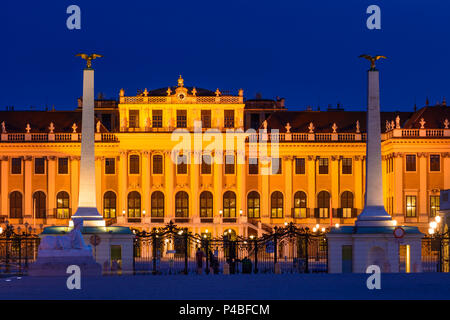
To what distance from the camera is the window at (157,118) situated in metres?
88.8

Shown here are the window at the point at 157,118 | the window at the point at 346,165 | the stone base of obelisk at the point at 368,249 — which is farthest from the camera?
the window at the point at 346,165

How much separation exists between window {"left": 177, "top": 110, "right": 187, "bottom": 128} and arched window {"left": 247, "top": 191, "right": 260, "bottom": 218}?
25.8 ft

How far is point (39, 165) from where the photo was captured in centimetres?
9050

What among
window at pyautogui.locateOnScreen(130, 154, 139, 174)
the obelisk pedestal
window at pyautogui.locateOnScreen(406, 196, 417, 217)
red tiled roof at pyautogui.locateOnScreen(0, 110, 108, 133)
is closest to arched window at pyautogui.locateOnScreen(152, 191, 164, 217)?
window at pyautogui.locateOnScreen(130, 154, 139, 174)

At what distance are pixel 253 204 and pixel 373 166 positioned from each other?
46508mm

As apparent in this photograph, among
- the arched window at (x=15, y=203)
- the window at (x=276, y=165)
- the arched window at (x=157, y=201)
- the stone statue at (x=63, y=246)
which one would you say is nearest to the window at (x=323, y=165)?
the window at (x=276, y=165)

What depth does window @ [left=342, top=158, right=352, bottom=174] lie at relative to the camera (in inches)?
3578

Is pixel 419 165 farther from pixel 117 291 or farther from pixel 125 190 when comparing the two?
pixel 117 291

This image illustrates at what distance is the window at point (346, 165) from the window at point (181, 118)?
13.3 meters

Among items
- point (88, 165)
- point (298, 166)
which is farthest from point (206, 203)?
point (88, 165)

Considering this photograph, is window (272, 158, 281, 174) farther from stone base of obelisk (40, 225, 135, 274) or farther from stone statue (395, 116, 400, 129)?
stone base of obelisk (40, 225, 135, 274)

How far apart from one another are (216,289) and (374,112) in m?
15.3

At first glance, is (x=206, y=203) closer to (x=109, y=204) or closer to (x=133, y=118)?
(x=109, y=204)

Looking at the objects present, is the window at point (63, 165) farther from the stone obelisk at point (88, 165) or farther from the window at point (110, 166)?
the stone obelisk at point (88, 165)
